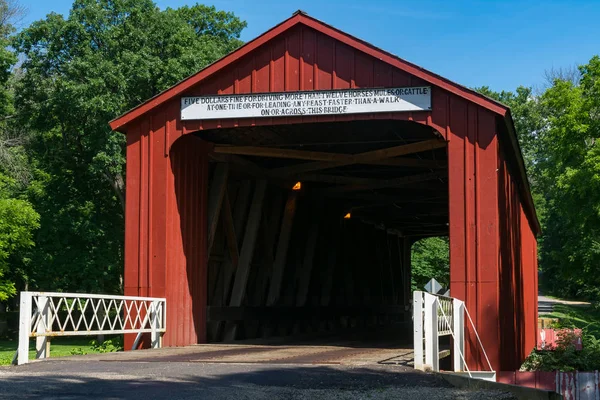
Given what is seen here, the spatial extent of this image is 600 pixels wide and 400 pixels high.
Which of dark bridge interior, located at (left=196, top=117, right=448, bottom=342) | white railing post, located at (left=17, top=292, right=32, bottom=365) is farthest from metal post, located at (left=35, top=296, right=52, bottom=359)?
dark bridge interior, located at (left=196, top=117, right=448, bottom=342)

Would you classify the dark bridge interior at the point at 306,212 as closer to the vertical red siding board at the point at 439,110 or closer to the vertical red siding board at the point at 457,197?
the vertical red siding board at the point at 439,110

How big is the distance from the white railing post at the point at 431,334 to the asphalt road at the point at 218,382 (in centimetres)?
36

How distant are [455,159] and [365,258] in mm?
17574

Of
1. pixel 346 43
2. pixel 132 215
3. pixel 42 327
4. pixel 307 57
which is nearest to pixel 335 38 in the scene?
pixel 346 43

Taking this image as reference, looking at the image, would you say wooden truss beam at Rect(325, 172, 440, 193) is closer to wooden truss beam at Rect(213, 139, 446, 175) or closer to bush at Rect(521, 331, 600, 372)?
wooden truss beam at Rect(213, 139, 446, 175)

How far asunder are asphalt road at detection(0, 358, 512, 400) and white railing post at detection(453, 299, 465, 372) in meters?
1.75

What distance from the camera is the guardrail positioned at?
413 inches

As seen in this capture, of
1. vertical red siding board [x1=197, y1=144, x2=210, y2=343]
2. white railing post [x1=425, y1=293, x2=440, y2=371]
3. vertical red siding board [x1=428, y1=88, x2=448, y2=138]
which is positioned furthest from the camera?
vertical red siding board [x1=197, y1=144, x2=210, y2=343]

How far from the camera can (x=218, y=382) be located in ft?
27.8

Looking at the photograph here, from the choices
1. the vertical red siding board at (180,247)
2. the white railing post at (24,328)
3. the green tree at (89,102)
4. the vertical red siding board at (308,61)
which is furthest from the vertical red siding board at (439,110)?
the green tree at (89,102)

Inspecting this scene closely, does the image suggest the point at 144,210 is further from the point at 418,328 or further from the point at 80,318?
the point at 418,328

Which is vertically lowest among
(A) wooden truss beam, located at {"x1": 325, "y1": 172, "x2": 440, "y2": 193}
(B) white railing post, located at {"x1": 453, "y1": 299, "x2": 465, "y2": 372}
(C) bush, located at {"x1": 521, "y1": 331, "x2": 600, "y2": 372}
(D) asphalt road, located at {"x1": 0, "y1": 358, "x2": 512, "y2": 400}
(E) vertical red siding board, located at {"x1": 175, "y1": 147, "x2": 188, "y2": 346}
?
(C) bush, located at {"x1": 521, "y1": 331, "x2": 600, "y2": 372}

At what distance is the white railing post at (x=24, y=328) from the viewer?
33.4 feet

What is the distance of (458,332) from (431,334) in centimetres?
192
